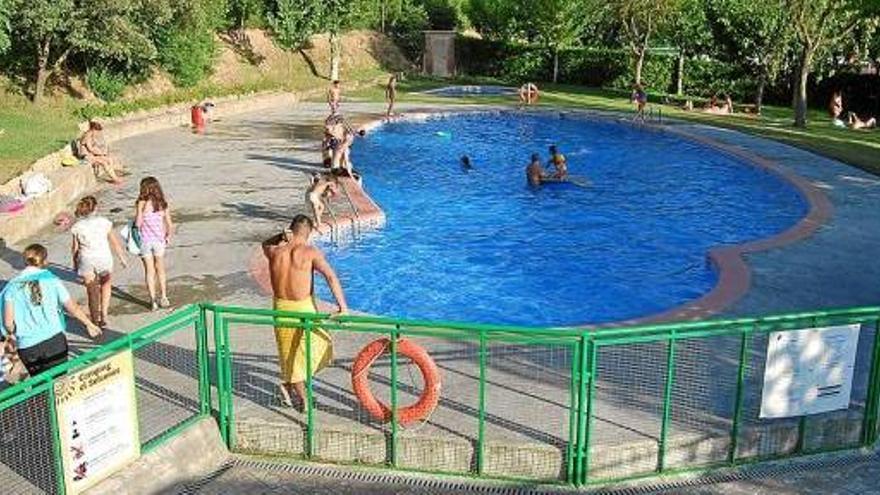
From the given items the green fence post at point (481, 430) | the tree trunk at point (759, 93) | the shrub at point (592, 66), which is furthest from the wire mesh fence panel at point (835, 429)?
the shrub at point (592, 66)

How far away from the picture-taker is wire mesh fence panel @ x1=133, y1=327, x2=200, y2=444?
8.42m

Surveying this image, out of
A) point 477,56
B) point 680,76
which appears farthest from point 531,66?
point 680,76

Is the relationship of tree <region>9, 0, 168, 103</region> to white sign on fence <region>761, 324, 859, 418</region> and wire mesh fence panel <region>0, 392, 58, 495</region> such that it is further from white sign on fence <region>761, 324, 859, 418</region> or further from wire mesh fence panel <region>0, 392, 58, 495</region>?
white sign on fence <region>761, 324, 859, 418</region>

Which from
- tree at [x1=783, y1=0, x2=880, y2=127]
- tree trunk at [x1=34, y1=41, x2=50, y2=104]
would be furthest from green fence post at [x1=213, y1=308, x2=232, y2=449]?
tree at [x1=783, y1=0, x2=880, y2=127]

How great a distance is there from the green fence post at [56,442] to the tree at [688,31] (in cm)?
4094

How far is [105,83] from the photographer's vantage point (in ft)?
104

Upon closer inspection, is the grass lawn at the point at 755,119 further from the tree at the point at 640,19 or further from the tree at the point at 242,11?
the tree at the point at 242,11

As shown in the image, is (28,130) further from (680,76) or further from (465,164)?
(680,76)

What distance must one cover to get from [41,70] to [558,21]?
28888 millimetres

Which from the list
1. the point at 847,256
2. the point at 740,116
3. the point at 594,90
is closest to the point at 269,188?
the point at 847,256

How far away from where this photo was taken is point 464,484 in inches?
312

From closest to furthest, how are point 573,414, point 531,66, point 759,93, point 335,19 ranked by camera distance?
1. point 573,414
2. point 759,93
3. point 335,19
4. point 531,66

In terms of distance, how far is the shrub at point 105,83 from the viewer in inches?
1246

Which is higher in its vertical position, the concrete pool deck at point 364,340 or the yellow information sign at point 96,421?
the yellow information sign at point 96,421
